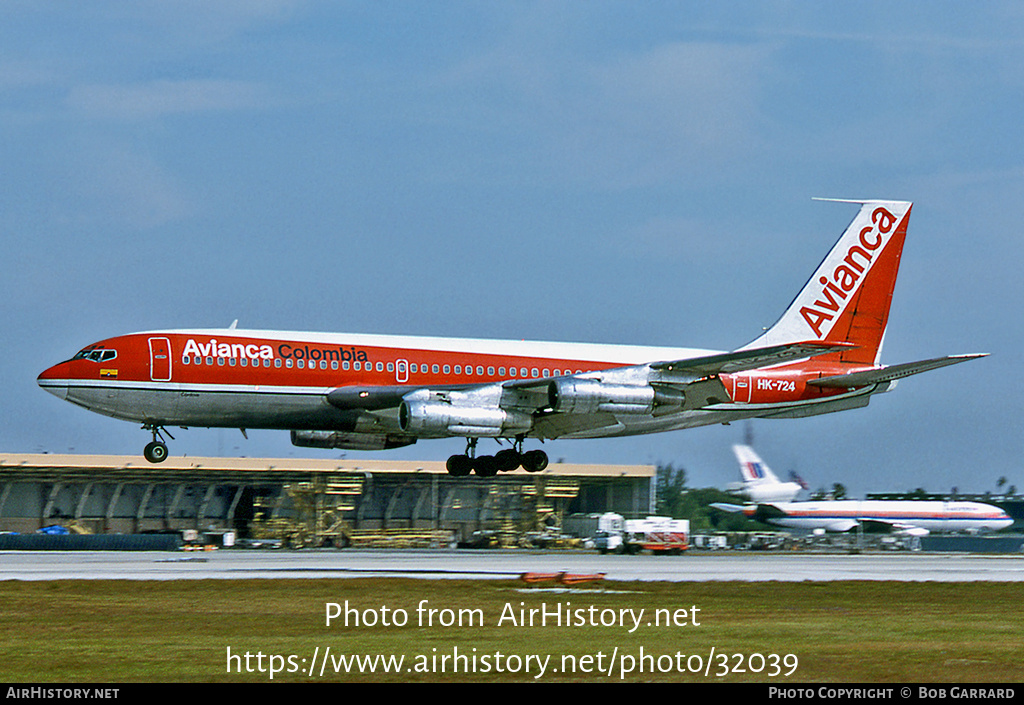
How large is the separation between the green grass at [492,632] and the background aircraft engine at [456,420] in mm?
10015

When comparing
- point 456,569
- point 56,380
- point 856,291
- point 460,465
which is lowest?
point 456,569

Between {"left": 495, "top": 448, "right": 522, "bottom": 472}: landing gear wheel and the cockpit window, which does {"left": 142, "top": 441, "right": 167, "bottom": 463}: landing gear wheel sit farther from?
{"left": 495, "top": 448, "right": 522, "bottom": 472}: landing gear wheel

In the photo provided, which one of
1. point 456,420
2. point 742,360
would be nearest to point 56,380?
point 456,420

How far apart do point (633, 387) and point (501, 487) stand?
65675 mm

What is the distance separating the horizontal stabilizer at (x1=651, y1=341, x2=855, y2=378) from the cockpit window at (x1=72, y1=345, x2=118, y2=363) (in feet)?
68.7

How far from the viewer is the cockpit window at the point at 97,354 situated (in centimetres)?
4962

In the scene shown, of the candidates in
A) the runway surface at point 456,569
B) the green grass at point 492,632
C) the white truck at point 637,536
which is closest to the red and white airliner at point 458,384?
the runway surface at point 456,569

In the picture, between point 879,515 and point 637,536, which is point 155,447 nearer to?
point 637,536

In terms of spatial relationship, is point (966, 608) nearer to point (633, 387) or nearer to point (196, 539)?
point (633, 387)

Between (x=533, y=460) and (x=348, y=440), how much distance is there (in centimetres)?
810

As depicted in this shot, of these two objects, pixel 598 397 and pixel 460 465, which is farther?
pixel 460 465

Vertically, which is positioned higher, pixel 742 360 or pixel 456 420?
pixel 742 360

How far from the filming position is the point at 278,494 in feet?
384

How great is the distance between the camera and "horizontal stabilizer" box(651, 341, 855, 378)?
48.2 meters
